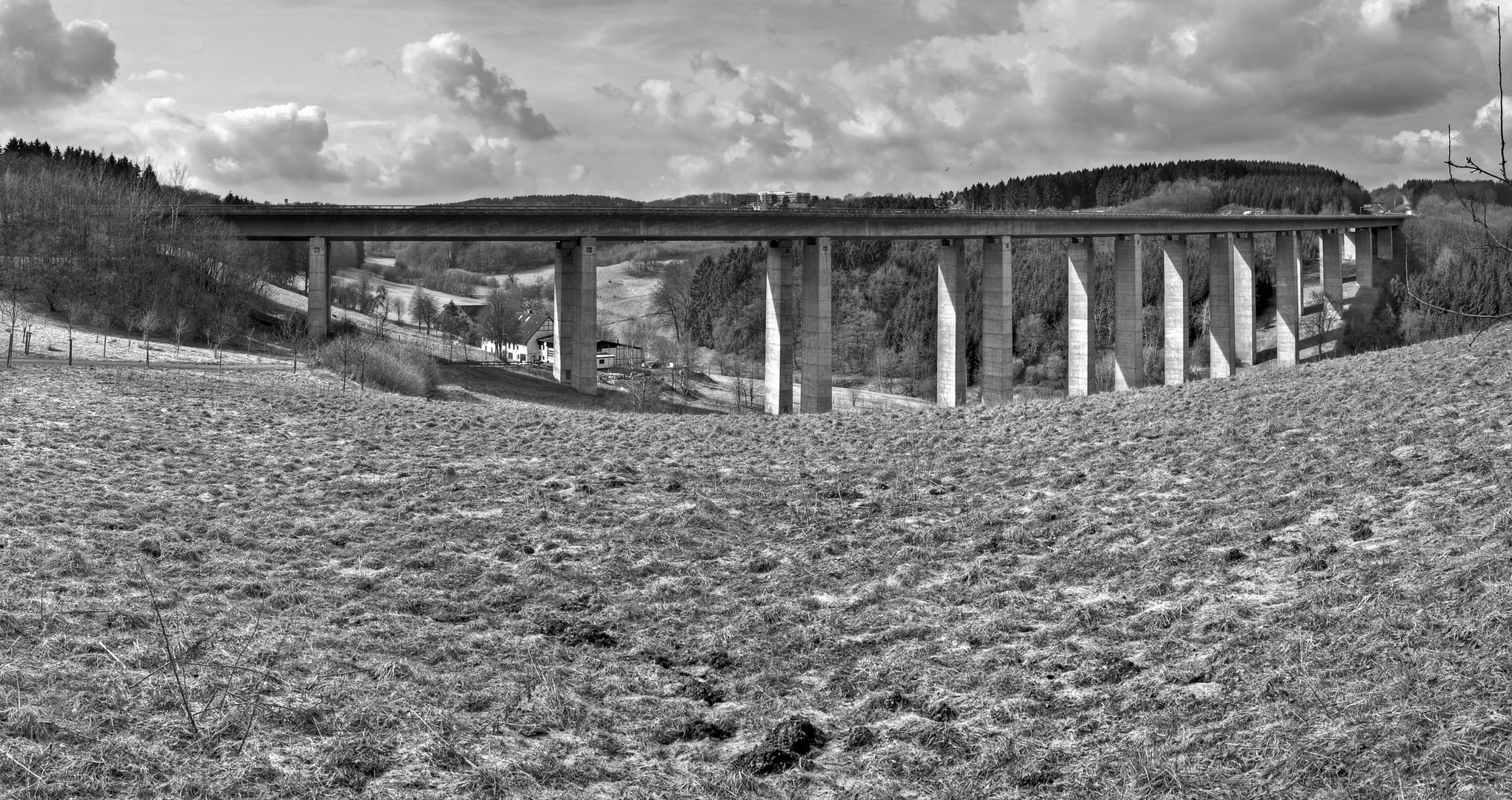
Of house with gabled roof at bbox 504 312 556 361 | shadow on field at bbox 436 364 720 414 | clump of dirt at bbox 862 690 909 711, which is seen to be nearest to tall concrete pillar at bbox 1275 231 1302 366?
shadow on field at bbox 436 364 720 414

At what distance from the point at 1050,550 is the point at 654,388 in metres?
60.2

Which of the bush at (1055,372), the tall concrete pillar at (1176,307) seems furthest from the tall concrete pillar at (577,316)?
the bush at (1055,372)

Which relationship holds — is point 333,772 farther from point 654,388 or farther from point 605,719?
point 654,388

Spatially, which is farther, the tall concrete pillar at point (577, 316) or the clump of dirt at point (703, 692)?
the tall concrete pillar at point (577, 316)

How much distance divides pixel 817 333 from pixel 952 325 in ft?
37.4

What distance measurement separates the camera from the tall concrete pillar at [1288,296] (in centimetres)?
10962

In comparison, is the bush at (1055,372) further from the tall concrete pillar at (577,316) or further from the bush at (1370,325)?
the tall concrete pillar at (577,316)

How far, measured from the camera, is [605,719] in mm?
9547

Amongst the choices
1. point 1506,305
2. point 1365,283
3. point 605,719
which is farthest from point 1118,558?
point 1365,283

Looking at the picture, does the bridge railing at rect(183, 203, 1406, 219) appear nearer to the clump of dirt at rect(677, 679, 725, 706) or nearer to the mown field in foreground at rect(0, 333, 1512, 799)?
the mown field in foreground at rect(0, 333, 1512, 799)

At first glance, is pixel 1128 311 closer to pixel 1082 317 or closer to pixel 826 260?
pixel 1082 317

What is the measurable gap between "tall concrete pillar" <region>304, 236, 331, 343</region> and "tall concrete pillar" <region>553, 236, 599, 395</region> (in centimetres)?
1245

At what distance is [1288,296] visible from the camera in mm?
110188

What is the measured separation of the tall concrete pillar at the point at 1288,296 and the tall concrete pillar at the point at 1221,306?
12.9 m
